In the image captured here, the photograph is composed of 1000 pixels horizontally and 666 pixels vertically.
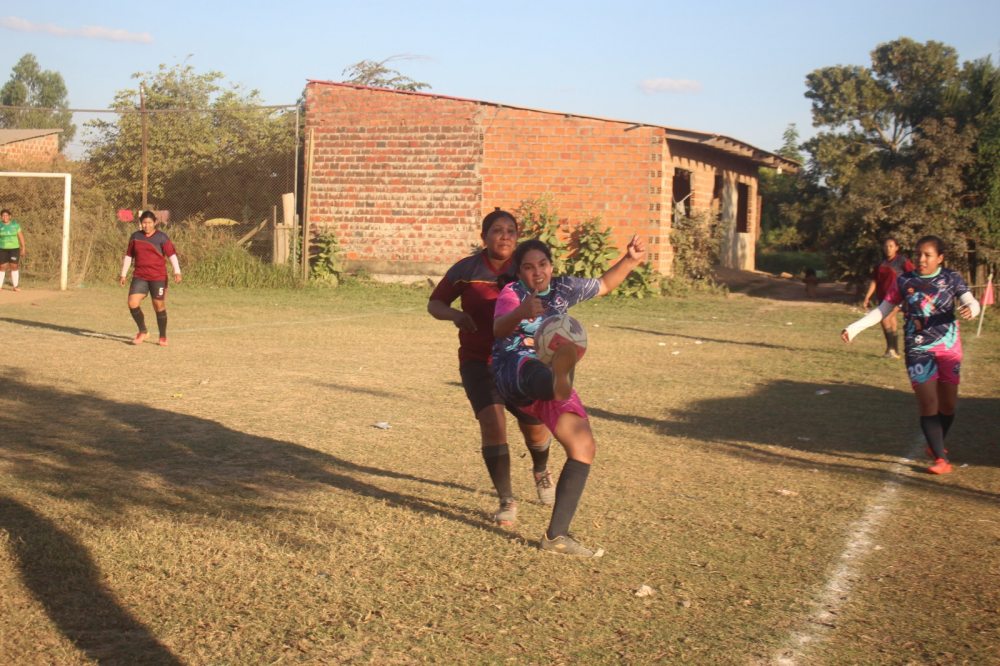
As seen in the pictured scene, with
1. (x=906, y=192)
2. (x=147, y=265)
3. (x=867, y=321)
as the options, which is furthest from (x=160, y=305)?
(x=906, y=192)

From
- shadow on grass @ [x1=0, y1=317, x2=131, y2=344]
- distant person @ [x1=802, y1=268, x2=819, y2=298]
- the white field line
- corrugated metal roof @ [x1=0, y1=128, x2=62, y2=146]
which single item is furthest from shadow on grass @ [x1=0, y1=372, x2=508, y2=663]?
corrugated metal roof @ [x1=0, y1=128, x2=62, y2=146]

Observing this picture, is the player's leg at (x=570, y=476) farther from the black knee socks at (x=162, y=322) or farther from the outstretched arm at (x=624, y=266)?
the black knee socks at (x=162, y=322)

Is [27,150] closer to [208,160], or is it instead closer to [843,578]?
[208,160]

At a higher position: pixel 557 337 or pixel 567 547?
pixel 557 337

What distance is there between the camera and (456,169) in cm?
2072

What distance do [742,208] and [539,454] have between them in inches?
949

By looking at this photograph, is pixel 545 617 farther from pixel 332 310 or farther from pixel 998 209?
pixel 998 209

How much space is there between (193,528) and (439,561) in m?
1.35

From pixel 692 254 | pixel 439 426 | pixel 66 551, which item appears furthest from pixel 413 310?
pixel 66 551

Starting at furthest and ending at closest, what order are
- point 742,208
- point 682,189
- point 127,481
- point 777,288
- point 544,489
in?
point 742,208 → point 682,189 → point 777,288 → point 127,481 → point 544,489

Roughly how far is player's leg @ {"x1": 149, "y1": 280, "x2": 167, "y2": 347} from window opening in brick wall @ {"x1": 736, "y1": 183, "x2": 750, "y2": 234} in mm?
19149

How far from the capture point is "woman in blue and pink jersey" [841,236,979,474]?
641cm

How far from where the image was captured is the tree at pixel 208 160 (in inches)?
805

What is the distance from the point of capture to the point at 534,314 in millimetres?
4191
